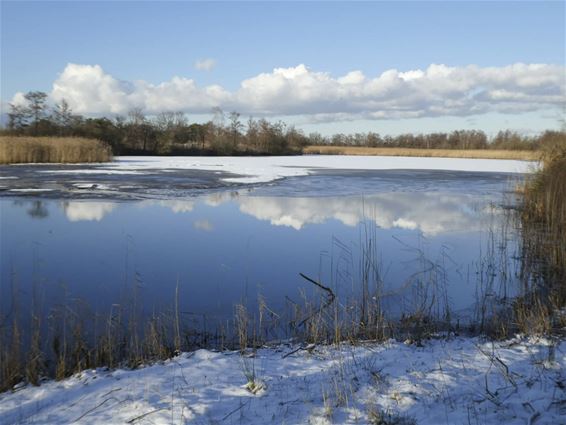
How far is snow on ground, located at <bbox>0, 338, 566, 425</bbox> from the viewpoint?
267cm

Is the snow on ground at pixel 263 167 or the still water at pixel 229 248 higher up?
the snow on ground at pixel 263 167

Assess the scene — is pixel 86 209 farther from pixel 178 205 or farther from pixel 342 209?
pixel 342 209

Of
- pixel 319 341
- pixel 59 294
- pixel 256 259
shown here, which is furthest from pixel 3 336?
pixel 256 259

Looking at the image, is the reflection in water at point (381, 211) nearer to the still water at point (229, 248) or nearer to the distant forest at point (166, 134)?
the still water at point (229, 248)

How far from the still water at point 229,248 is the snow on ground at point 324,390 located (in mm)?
1268

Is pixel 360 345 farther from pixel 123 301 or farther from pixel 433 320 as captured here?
pixel 123 301

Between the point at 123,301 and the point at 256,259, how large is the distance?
2232 millimetres

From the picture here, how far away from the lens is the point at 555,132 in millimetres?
12953

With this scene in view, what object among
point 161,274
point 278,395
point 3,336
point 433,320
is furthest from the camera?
point 161,274

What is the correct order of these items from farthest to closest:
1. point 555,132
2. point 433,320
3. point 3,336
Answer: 1. point 555,132
2. point 433,320
3. point 3,336

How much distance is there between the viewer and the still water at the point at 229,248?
5160mm

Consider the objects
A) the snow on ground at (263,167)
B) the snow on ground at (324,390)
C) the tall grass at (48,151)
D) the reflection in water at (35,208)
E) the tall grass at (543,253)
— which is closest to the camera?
the snow on ground at (324,390)

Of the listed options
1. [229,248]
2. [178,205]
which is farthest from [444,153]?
[229,248]

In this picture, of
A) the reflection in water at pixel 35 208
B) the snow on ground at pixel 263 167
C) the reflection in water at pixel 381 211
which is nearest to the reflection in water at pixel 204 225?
the reflection in water at pixel 381 211
